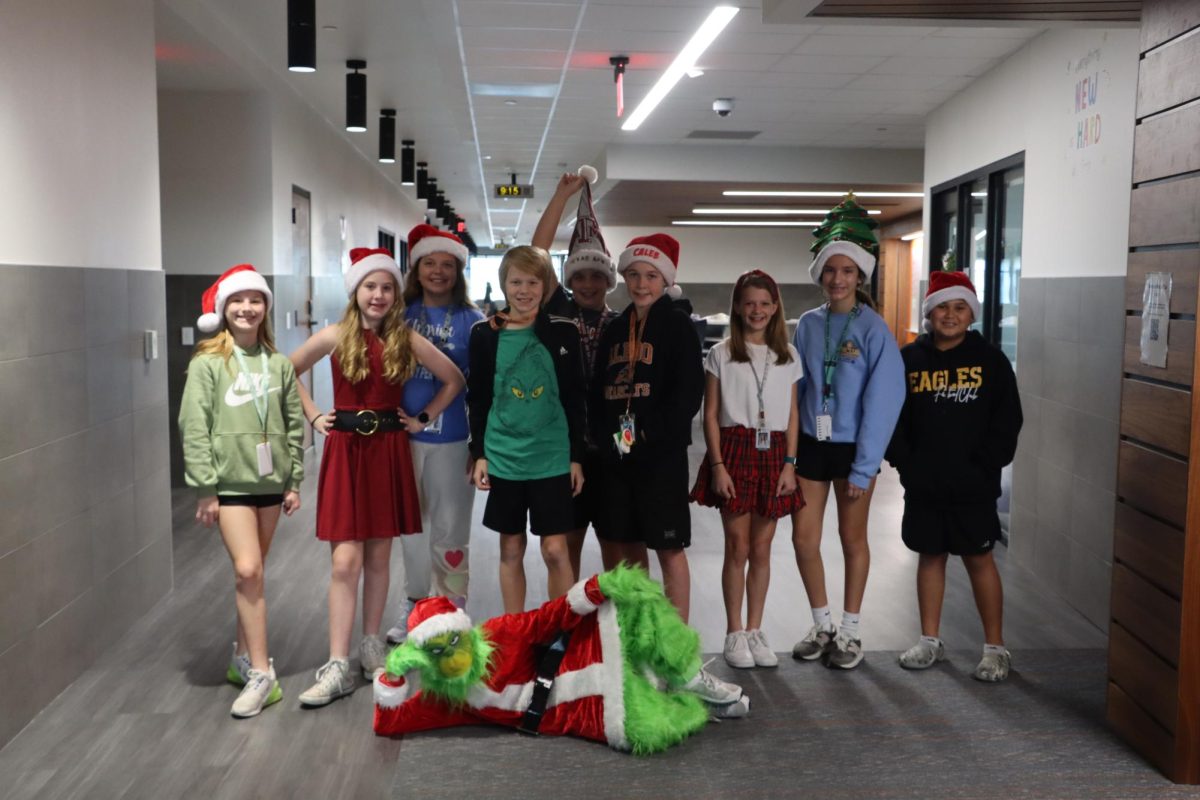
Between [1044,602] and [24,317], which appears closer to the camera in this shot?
[24,317]

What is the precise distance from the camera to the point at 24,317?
11.1ft

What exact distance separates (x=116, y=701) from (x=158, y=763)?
0.57 metres

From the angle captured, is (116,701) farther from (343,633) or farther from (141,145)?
(141,145)

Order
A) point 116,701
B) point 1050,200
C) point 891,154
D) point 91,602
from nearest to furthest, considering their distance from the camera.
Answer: point 116,701 → point 91,602 → point 1050,200 → point 891,154

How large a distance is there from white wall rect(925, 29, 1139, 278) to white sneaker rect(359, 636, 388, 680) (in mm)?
3300

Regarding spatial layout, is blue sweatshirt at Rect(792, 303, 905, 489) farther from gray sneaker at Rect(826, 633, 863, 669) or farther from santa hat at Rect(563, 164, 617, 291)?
santa hat at Rect(563, 164, 617, 291)

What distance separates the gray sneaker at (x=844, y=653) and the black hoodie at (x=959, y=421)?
22.3 inches

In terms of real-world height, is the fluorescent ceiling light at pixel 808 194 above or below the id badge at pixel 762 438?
above

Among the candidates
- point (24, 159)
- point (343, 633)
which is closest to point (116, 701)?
point (343, 633)

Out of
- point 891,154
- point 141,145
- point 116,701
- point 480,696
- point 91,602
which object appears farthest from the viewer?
point 891,154

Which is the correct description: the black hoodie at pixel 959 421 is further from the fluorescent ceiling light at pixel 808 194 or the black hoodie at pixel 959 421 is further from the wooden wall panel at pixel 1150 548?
the fluorescent ceiling light at pixel 808 194

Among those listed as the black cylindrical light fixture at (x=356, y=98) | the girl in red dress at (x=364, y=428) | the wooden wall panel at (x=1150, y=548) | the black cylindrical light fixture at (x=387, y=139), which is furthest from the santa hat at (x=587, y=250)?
the black cylindrical light fixture at (x=387, y=139)

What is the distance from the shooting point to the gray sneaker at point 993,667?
366 cm

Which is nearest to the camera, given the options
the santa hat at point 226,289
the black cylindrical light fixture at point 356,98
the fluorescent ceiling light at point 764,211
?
the santa hat at point 226,289
